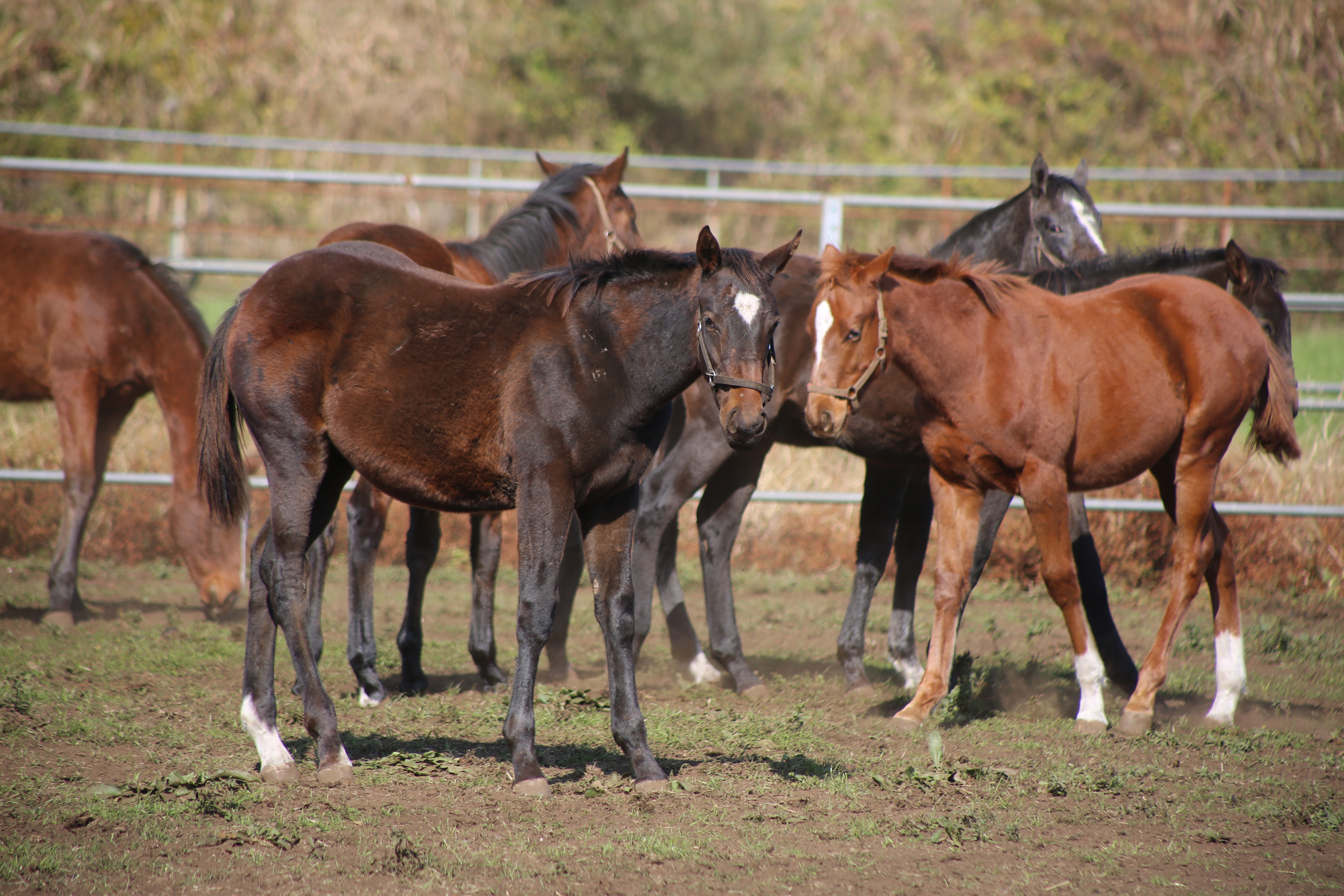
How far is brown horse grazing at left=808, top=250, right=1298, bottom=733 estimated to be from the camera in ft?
15.2

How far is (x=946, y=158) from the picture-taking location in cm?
1823

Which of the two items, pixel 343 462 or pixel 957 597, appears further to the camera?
pixel 957 597

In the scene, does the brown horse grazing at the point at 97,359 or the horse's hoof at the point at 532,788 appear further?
the brown horse grazing at the point at 97,359

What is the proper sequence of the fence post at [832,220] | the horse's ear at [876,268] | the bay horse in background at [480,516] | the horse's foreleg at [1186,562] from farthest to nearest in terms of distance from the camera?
the fence post at [832,220] → the bay horse in background at [480,516] → the horse's foreleg at [1186,562] → the horse's ear at [876,268]

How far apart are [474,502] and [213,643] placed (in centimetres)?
288

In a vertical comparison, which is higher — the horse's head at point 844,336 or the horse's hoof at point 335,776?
the horse's head at point 844,336

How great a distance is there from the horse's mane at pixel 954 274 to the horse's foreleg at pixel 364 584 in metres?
2.45

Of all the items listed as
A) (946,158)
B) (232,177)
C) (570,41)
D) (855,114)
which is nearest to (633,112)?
(570,41)

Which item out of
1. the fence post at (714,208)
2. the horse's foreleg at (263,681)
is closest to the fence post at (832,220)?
the fence post at (714,208)

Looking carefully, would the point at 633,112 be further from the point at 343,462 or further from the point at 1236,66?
the point at 343,462

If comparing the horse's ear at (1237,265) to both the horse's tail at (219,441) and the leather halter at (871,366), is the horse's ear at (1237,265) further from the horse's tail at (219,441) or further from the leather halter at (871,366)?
the horse's tail at (219,441)

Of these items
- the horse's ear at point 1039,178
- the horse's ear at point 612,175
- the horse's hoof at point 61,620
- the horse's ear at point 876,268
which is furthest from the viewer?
the horse's ear at point 612,175

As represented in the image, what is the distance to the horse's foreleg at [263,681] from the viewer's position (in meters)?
3.95

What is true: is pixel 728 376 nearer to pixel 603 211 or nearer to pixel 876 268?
pixel 876 268
